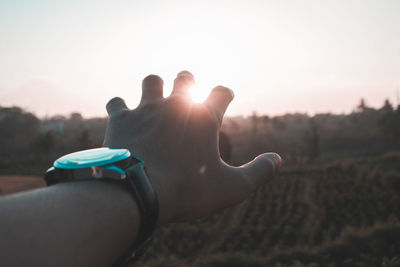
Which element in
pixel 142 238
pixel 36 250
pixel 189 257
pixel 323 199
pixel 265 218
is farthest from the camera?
pixel 323 199

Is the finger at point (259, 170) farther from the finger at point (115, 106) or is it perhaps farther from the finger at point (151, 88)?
the finger at point (115, 106)

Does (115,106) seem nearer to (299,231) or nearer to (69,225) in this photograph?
(69,225)

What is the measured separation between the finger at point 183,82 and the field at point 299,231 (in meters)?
3.46

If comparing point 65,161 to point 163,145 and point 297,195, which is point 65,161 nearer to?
point 163,145

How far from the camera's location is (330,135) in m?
44.1

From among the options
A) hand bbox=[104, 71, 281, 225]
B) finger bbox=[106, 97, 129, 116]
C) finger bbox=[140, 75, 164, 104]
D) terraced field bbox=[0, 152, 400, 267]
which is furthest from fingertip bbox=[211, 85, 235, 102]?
terraced field bbox=[0, 152, 400, 267]

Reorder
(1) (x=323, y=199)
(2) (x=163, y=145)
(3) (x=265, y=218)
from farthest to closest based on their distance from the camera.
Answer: (1) (x=323, y=199) → (3) (x=265, y=218) → (2) (x=163, y=145)

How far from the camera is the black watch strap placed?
825 mm

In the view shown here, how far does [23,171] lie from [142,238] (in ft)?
110

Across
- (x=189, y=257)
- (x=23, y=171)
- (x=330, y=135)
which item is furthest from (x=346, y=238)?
(x=330, y=135)

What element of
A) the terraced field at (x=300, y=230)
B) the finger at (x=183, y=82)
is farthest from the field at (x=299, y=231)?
the finger at (x=183, y=82)

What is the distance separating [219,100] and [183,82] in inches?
8.0

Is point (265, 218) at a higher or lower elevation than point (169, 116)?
lower

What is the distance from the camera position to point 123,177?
2.72ft
